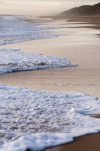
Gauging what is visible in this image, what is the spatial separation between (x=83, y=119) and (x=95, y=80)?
8.59 feet

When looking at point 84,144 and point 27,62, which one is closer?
point 84,144

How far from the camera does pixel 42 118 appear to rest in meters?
4.21

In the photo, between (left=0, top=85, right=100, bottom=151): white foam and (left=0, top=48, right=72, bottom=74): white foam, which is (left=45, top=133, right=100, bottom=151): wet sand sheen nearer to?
(left=0, top=85, right=100, bottom=151): white foam

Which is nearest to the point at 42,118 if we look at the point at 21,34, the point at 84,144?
the point at 84,144

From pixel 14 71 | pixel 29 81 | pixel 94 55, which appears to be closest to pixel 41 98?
pixel 29 81

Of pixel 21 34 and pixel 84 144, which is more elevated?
pixel 21 34

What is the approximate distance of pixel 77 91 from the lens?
5.79 m

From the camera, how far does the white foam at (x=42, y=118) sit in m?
3.51

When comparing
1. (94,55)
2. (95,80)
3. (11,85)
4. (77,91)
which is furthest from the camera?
(94,55)

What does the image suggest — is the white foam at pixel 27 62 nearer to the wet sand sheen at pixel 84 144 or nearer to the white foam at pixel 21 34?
the wet sand sheen at pixel 84 144

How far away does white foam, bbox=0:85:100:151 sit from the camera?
351 centimetres

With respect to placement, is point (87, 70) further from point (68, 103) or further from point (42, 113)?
point (42, 113)

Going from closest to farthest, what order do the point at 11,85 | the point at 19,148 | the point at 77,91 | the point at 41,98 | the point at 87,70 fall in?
the point at 19,148 < the point at 41,98 < the point at 77,91 < the point at 11,85 < the point at 87,70

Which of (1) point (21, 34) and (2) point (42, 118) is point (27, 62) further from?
(1) point (21, 34)
